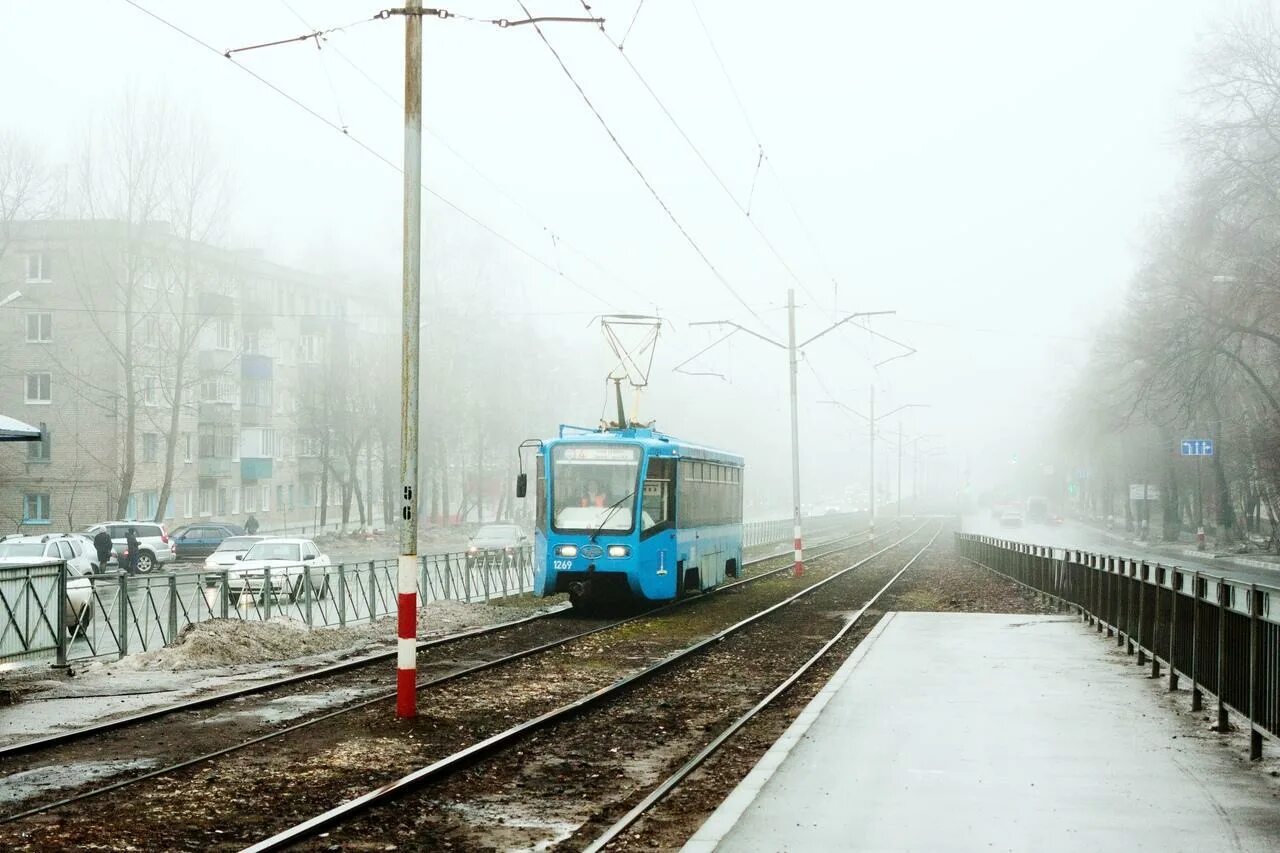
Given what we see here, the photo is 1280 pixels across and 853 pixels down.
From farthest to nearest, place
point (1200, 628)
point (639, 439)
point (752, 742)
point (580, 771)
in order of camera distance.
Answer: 1. point (639, 439)
2. point (752, 742)
3. point (1200, 628)
4. point (580, 771)

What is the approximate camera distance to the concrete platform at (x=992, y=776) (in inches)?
302

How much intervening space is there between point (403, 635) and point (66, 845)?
4857mm

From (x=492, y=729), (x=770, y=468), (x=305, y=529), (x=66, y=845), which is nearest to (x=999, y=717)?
(x=492, y=729)

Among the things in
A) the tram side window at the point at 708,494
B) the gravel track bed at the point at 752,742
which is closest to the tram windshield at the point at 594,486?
the tram side window at the point at 708,494

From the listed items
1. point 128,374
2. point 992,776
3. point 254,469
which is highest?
point 128,374

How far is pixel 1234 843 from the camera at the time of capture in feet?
24.5

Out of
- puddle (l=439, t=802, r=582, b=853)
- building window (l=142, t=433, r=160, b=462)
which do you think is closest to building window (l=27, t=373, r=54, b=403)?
building window (l=142, t=433, r=160, b=462)

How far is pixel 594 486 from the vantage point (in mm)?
24859

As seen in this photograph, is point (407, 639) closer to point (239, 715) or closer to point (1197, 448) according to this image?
point (239, 715)

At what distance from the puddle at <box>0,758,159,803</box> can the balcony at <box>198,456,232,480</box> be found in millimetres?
60841

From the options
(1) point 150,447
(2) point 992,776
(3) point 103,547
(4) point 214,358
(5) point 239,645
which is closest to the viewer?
(2) point 992,776

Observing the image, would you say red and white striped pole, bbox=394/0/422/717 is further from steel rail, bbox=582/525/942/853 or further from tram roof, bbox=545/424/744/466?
tram roof, bbox=545/424/744/466

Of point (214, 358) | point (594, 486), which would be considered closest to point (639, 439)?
point (594, 486)

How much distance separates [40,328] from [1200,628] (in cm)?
5738
